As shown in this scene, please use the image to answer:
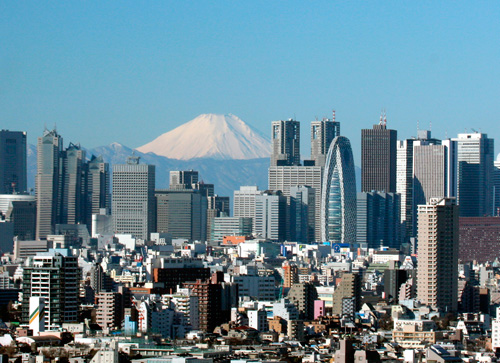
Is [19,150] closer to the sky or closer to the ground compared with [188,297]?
closer to the sky

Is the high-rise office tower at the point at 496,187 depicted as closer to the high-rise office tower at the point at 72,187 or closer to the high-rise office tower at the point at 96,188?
the high-rise office tower at the point at 96,188

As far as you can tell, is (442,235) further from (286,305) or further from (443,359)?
(443,359)

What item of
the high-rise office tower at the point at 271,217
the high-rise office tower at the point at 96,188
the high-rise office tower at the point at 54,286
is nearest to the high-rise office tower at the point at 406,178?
the high-rise office tower at the point at 271,217

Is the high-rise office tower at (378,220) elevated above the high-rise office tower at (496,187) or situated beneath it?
situated beneath

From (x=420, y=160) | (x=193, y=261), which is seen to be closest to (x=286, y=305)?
(x=193, y=261)

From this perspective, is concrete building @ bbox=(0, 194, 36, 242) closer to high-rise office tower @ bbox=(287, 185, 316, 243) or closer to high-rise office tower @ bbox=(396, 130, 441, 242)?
high-rise office tower @ bbox=(287, 185, 316, 243)
